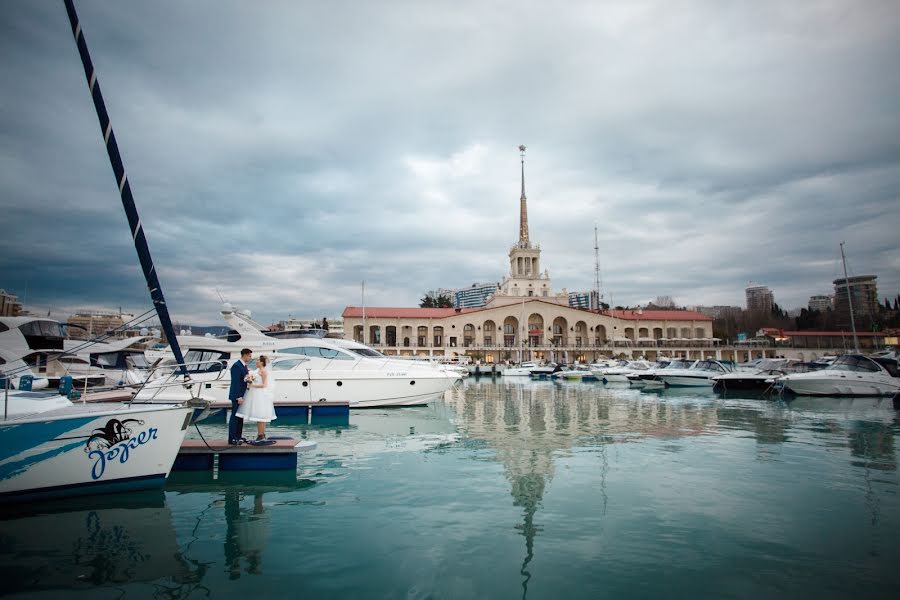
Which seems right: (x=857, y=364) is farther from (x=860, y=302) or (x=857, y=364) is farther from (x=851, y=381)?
(x=860, y=302)

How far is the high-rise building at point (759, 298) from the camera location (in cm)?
14302

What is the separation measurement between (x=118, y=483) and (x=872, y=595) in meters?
9.77

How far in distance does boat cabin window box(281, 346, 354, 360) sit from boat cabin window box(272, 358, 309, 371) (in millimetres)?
333

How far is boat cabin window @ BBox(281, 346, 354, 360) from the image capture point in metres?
19.4

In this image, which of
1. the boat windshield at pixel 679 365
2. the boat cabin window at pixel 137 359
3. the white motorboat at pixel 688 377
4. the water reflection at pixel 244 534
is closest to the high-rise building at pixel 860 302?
the boat windshield at pixel 679 365

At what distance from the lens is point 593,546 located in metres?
5.97

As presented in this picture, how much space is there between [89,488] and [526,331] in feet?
255

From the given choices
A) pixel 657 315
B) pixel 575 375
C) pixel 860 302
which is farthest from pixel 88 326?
pixel 860 302

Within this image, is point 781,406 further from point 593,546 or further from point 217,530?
point 217,530

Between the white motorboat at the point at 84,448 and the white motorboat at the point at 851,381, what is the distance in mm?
30274

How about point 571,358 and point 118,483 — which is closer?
point 118,483

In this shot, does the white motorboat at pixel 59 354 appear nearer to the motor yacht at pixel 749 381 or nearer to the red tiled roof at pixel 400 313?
the motor yacht at pixel 749 381

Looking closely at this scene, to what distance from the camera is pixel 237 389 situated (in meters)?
9.21

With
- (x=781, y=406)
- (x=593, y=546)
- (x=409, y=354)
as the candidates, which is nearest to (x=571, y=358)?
(x=409, y=354)
